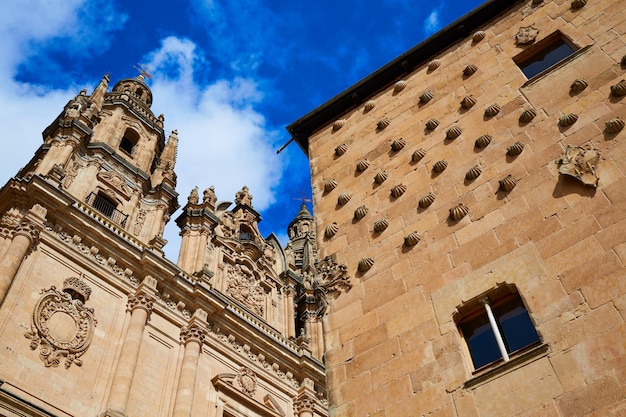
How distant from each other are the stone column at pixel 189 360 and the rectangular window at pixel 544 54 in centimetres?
1441

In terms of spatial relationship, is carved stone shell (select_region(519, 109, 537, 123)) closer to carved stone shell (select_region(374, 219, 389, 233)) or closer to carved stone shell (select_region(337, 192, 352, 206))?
carved stone shell (select_region(374, 219, 389, 233))

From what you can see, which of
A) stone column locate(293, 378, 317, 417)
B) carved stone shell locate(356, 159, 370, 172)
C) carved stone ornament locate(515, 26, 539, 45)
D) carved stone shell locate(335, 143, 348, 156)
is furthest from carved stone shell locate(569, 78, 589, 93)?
stone column locate(293, 378, 317, 417)

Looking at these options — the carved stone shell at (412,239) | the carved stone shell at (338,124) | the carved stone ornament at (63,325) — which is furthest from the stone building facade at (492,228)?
the carved stone ornament at (63,325)

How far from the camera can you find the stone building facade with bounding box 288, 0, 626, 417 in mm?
4043

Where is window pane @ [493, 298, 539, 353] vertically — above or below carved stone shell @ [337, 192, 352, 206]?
below

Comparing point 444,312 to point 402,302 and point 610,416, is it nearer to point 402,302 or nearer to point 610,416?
point 402,302

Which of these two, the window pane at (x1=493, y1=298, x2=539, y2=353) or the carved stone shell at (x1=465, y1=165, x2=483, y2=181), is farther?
the carved stone shell at (x1=465, y1=165, x2=483, y2=181)

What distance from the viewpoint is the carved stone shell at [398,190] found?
19.2ft

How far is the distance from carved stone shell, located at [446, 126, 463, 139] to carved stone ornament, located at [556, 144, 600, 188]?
1.19 m

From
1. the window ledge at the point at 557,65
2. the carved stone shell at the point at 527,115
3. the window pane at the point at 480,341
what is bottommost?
the window pane at the point at 480,341

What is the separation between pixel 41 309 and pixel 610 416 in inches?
606

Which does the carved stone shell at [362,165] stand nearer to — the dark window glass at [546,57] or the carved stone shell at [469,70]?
the carved stone shell at [469,70]

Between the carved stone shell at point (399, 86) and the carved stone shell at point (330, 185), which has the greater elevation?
the carved stone shell at point (399, 86)

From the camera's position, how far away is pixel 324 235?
6270mm
